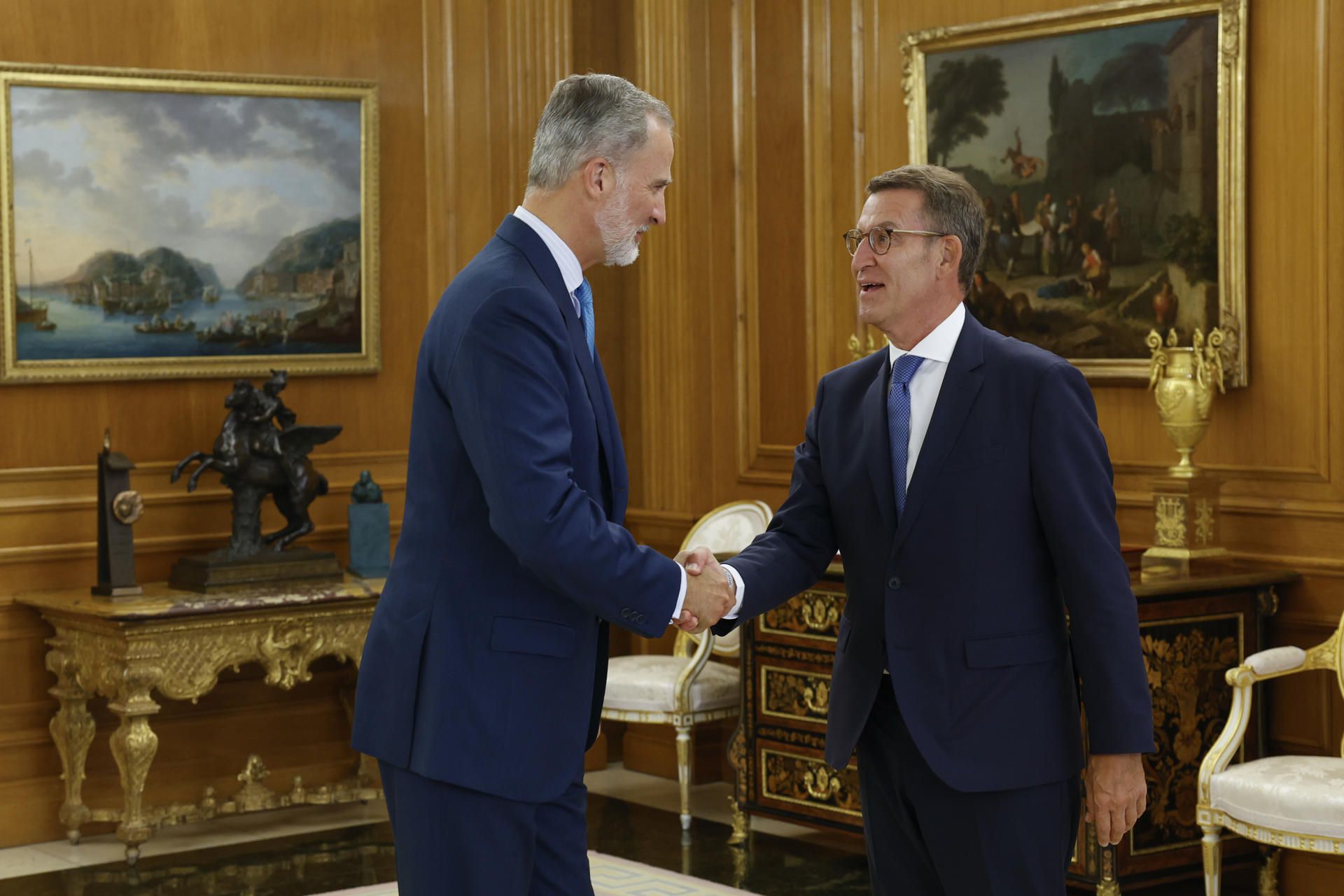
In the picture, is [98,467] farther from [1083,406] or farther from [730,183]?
[1083,406]

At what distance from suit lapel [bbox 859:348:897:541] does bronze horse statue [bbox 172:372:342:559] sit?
3.54 m

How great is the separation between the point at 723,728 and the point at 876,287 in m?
4.27

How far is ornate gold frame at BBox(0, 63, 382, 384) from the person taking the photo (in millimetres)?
6004

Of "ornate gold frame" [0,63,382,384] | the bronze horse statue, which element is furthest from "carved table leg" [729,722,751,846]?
"ornate gold frame" [0,63,382,384]

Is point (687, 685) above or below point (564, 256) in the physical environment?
below

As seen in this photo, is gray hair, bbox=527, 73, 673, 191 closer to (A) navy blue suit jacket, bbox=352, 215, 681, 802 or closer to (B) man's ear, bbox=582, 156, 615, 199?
(B) man's ear, bbox=582, 156, 615, 199

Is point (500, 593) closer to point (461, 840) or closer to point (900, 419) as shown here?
point (461, 840)

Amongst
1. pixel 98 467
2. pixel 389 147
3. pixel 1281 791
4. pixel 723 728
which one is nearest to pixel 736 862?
pixel 723 728

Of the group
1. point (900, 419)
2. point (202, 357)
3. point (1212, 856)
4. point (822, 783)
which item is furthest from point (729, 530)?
point (900, 419)

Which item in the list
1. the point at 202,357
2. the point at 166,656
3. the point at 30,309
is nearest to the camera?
the point at 166,656

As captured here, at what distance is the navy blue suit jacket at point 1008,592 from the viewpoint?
283 centimetres

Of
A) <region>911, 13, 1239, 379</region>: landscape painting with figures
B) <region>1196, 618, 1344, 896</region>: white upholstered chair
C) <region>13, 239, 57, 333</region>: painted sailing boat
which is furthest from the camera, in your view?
<region>13, 239, 57, 333</region>: painted sailing boat

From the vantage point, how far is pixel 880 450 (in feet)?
9.95

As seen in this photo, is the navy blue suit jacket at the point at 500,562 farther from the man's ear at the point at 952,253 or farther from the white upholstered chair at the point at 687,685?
the white upholstered chair at the point at 687,685
